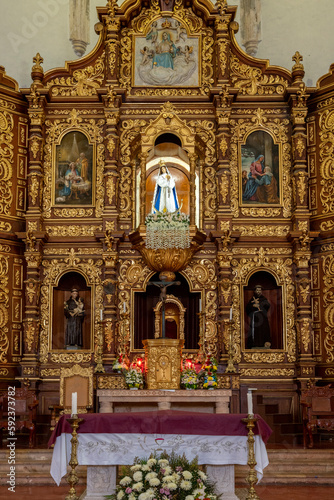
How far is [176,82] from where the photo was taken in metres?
18.3

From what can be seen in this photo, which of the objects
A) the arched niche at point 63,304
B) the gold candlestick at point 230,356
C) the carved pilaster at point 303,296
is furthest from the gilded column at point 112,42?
the gold candlestick at point 230,356

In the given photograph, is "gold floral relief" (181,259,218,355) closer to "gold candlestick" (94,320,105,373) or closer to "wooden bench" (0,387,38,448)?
"gold candlestick" (94,320,105,373)

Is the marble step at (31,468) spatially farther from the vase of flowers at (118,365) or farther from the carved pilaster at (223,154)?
the carved pilaster at (223,154)

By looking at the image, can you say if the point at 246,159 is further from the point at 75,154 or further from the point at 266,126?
the point at 75,154

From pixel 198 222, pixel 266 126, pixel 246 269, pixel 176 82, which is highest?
pixel 176 82

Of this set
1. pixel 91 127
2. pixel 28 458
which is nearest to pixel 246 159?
pixel 91 127

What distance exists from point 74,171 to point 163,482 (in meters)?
11.4

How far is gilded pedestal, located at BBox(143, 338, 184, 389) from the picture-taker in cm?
1498

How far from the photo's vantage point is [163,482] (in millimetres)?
7844

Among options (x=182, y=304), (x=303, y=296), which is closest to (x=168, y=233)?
(x=182, y=304)

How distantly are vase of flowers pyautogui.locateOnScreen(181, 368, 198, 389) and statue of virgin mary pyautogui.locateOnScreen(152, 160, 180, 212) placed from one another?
402 centimetres

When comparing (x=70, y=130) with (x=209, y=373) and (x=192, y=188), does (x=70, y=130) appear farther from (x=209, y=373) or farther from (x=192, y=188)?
(x=209, y=373)

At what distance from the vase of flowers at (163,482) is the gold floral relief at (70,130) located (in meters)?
10.3

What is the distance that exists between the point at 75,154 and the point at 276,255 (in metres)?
5.82
